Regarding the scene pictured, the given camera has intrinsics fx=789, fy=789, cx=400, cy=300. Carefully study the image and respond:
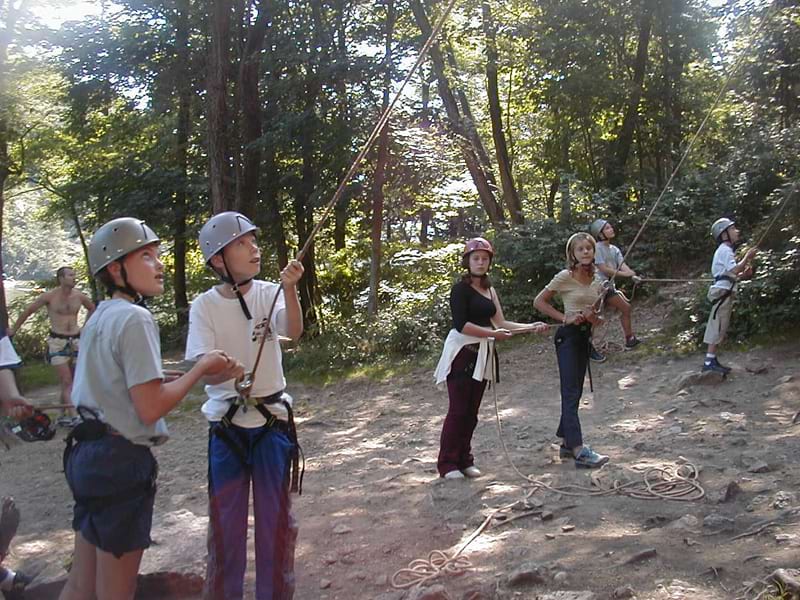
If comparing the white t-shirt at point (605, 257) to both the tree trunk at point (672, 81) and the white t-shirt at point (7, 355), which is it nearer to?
the white t-shirt at point (7, 355)

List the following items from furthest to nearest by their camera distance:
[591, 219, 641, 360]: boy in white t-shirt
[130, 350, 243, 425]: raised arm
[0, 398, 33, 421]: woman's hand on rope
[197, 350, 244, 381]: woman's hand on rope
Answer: [591, 219, 641, 360]: boy in white t-shirt, [0, 398, 33, 421]: woman's hand on rope, [197, 350, 244, 381]: woman's hand on rope, [130, 350, 243, 425]: raised arm

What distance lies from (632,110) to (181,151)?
1212 centimetres

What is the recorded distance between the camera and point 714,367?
1012cm

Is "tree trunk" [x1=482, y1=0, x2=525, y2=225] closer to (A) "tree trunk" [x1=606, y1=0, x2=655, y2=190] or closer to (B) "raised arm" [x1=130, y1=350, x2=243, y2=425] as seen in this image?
(A) "tree trunk" [x1=606, y1=0, x2=655, y2=190]

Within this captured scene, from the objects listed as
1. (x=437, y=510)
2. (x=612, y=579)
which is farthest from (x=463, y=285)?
(x=612, y=579)

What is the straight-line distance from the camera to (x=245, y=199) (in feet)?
56.6

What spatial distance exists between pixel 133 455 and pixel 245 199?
14.7 metres

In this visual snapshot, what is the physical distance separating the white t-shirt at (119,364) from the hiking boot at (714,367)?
28.1 ft

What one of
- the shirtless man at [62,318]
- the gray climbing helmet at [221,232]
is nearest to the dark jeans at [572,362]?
the gray climbing helmet at [221,232]

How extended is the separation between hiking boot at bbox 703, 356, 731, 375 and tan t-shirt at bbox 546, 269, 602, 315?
4.17 m

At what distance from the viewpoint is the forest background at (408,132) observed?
602 inches

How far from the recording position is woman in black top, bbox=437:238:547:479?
6.25 metres

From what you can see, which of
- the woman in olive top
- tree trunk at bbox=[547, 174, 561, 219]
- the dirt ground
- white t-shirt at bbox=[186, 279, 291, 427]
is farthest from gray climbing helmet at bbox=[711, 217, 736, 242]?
tree trunk at bbox=[547, 174, 561, 219]

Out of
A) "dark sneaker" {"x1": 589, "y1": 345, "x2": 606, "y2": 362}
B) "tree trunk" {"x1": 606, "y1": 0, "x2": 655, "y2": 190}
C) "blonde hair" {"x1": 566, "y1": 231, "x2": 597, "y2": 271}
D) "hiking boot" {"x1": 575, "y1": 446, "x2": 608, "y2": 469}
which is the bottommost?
"dark sneaker" {"x1": 589, "y1": 345, "x2": 606, "y2": 362}
